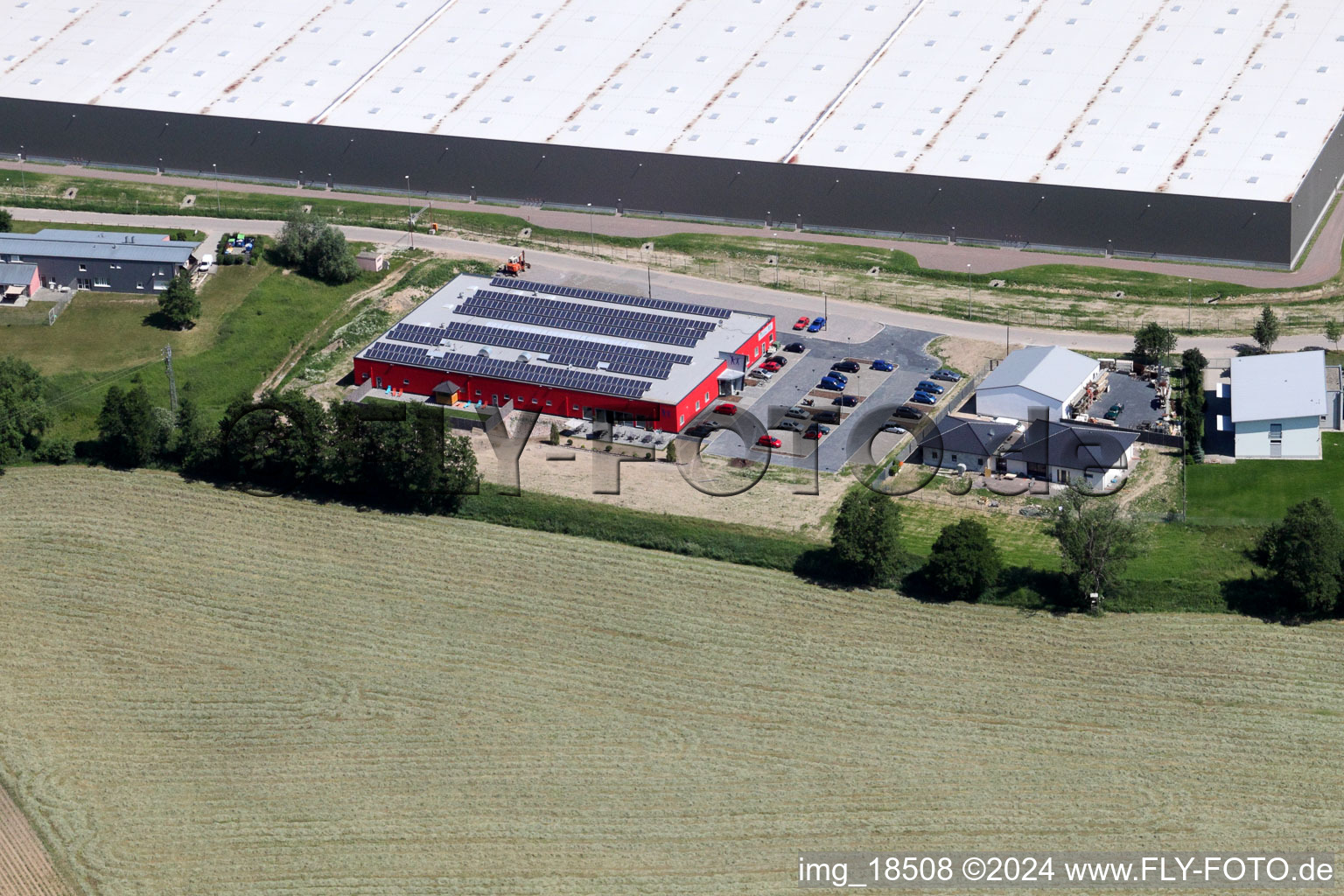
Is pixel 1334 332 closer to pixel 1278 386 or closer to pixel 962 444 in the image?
pixel 1278 386

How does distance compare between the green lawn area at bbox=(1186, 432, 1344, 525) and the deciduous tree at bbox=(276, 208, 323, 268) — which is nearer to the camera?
the green lawn area at bbox=(1186, 432, 1344, 525)

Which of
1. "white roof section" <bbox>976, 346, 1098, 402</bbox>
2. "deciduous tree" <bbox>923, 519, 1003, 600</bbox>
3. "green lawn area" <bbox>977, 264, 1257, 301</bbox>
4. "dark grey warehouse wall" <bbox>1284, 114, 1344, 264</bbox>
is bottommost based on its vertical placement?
"deciduous tree" <bbox>923, 519, 1003, 600</bbox>

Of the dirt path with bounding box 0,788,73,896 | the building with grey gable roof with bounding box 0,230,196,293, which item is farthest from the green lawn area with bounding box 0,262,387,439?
the dirt path with bounding box 0,788,73,896

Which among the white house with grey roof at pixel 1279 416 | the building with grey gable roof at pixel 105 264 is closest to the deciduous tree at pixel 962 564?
the white house with grey roof at pixel 1279 416

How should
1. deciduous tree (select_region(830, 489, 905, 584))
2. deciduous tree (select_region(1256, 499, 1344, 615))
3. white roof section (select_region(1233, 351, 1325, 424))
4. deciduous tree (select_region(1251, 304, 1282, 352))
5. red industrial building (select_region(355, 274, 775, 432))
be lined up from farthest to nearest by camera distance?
deciduous tree (select_region(1251, 304, 1282, 352))
red industrial building (select_region(355, 274, 775, 432))
white roof section (select_region(1233, 351, 1325, 424))
deciduous tree (select_region(830, 489, 905, 584))
deciduous tree (select_region(1256, 499, 1344, 615))

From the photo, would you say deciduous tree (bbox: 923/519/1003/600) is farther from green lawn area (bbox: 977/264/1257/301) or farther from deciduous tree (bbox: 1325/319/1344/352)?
green lawn area (bbox: 977/264/1257/301)

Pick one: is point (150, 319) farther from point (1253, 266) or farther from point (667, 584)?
point (1253, 266)
